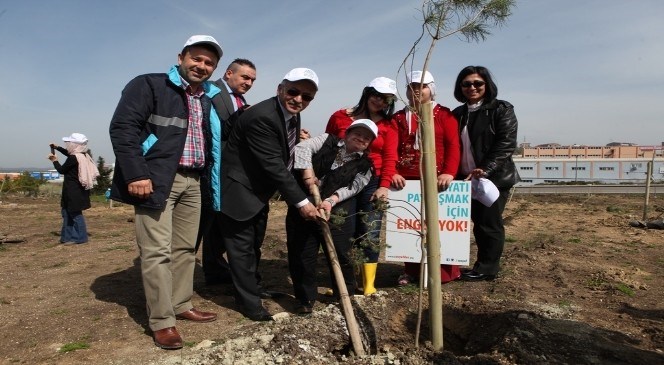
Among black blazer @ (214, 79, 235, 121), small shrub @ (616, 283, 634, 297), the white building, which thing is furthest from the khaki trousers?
the white building

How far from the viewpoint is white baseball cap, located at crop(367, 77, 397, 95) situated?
3.94m

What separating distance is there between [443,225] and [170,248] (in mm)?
2490

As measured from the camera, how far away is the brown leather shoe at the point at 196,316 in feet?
12.2

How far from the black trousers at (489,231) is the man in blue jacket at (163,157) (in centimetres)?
273

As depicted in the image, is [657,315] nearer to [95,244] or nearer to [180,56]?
[180,56]

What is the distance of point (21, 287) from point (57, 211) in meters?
9.68

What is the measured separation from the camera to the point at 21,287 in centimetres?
496

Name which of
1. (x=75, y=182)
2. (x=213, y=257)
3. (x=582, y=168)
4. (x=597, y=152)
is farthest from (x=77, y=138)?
(x=597, y=152)

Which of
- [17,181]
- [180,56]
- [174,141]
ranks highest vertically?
[180,56]

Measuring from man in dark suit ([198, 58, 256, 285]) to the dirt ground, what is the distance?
0.70ft

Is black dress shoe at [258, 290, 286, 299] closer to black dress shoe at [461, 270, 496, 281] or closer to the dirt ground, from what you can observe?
the dirt ground

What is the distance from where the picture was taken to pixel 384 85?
13.0ft

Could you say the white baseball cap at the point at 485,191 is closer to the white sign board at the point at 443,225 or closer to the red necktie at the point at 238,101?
the white sign board at the point at 443,225

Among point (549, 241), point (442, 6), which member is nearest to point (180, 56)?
point (442, 6)
